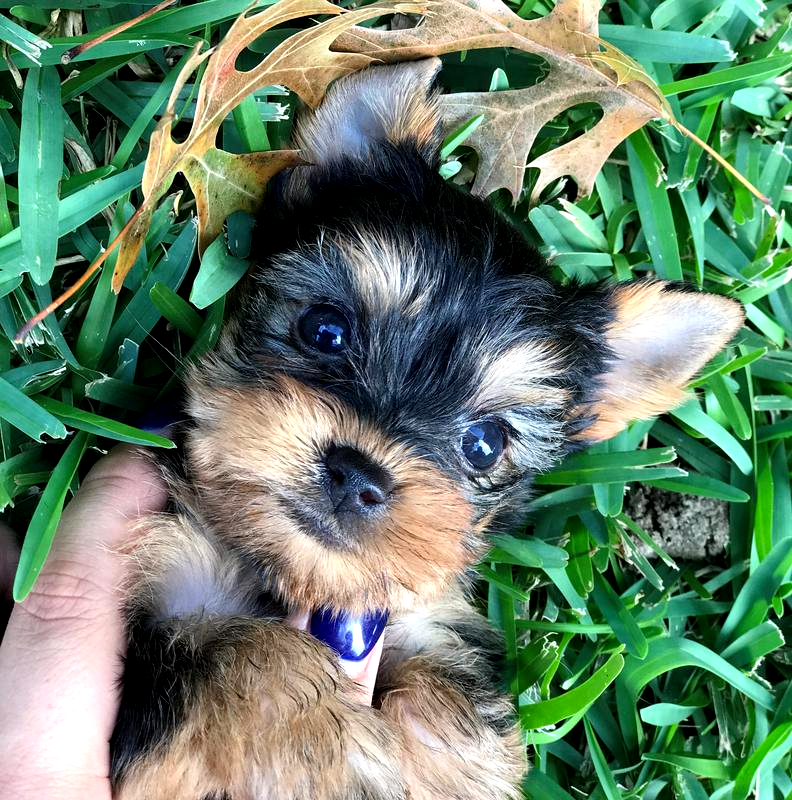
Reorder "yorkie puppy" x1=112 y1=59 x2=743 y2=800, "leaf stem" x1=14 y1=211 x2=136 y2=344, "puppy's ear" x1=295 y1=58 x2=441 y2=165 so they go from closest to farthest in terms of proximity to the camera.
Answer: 1. "leaf stem" x1=14 y1=211 x2=136 y2=344
2. "yorkie puppy" x1=112 y1=59 x2=743 y2=800
3. "puppy's ear" x1=295 y1=58 x2=441 y2=165

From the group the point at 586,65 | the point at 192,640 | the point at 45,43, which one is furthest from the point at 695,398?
the point at 45,43

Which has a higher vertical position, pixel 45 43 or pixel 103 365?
pixel 45 43

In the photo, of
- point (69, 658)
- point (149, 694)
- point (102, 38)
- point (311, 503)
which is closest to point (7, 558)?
point (69, 658)

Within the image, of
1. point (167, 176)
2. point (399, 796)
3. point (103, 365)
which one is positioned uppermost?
point (167, 176)

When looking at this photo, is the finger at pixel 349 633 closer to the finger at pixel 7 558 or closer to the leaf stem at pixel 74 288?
the finger at pixel 7 558

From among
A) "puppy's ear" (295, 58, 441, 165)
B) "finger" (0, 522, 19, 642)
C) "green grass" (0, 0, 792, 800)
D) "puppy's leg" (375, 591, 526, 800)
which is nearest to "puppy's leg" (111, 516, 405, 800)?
"puppy's leg" (375, 591, 526, 800)

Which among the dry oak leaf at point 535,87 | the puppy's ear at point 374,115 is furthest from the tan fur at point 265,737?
the dry oak leaf at point 535,87

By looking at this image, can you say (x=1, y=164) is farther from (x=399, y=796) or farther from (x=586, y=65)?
(x=399, y=796)

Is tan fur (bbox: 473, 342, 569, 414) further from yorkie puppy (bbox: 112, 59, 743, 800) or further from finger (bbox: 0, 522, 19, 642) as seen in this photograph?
finger (bbox: 0, 522, 19, 642)

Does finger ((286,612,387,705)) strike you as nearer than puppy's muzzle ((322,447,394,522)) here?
No
